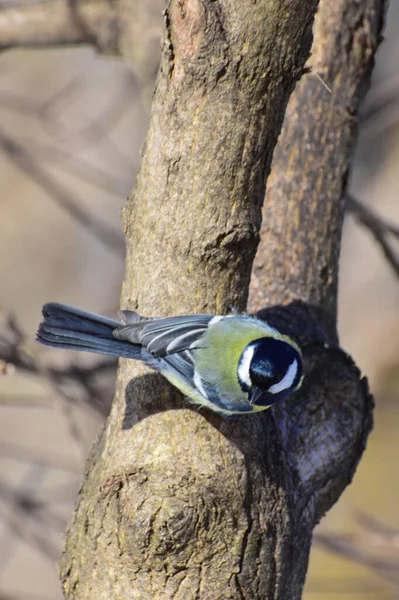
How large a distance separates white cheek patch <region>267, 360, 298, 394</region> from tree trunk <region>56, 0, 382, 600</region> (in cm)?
8

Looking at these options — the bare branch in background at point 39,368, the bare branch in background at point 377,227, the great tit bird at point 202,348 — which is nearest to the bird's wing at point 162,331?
the great tit bird at point 202,348

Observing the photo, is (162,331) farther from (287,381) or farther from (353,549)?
(353,549)

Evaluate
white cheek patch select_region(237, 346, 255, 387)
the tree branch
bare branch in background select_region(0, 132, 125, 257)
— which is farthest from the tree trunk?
bare branch in background select_region(0, 132, 125, 257)

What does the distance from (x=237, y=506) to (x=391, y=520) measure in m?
4.17

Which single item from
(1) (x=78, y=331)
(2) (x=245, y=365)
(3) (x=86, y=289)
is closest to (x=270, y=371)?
(2) (x=245, y=365)

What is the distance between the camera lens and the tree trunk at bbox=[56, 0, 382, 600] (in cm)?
156

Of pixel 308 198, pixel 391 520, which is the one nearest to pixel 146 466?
pixel 308 198

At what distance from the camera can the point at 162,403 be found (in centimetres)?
172

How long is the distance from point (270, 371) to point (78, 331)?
0.54 metres

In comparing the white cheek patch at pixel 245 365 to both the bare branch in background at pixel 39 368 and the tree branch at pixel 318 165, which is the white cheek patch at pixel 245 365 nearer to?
the tree branch at pixel 318 165

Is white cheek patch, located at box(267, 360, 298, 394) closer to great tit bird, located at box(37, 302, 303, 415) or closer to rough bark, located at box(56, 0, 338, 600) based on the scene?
great tit bird, located at box(37, 302, 303, 415)

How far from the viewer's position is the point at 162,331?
1.84 meters

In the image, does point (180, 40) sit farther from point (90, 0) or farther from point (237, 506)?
point (90, 0)

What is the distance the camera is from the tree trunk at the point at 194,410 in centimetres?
156
